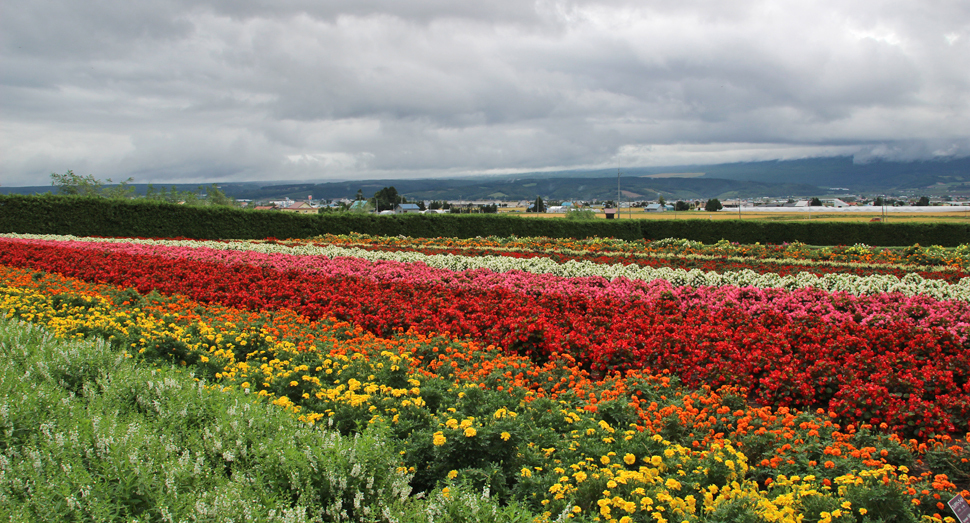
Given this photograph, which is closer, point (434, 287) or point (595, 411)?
point (595, 411)

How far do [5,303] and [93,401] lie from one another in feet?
14.6

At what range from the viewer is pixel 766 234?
27391mm

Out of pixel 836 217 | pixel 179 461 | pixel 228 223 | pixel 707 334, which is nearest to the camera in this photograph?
pixel 179 461

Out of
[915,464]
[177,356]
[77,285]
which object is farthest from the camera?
[77,285]

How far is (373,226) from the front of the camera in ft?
86.5

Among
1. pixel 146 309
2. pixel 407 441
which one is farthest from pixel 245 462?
pixel 146 309

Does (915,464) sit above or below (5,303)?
below

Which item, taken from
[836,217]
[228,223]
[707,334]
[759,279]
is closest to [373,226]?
[228,223]

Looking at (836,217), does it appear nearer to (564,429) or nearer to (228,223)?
(228,223)

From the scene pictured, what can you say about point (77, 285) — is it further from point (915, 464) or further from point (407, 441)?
point (915, 464)

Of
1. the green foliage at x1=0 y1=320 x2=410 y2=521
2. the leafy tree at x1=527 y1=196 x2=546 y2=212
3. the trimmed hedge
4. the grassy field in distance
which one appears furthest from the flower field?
the leafy tree at x1=527 y1=196 x2=546 y2=212

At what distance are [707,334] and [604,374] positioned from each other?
47.6 inches

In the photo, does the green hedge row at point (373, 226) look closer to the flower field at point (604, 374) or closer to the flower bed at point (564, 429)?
the flower field at point (604, 374)

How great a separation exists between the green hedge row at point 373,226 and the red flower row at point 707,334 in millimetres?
16929
